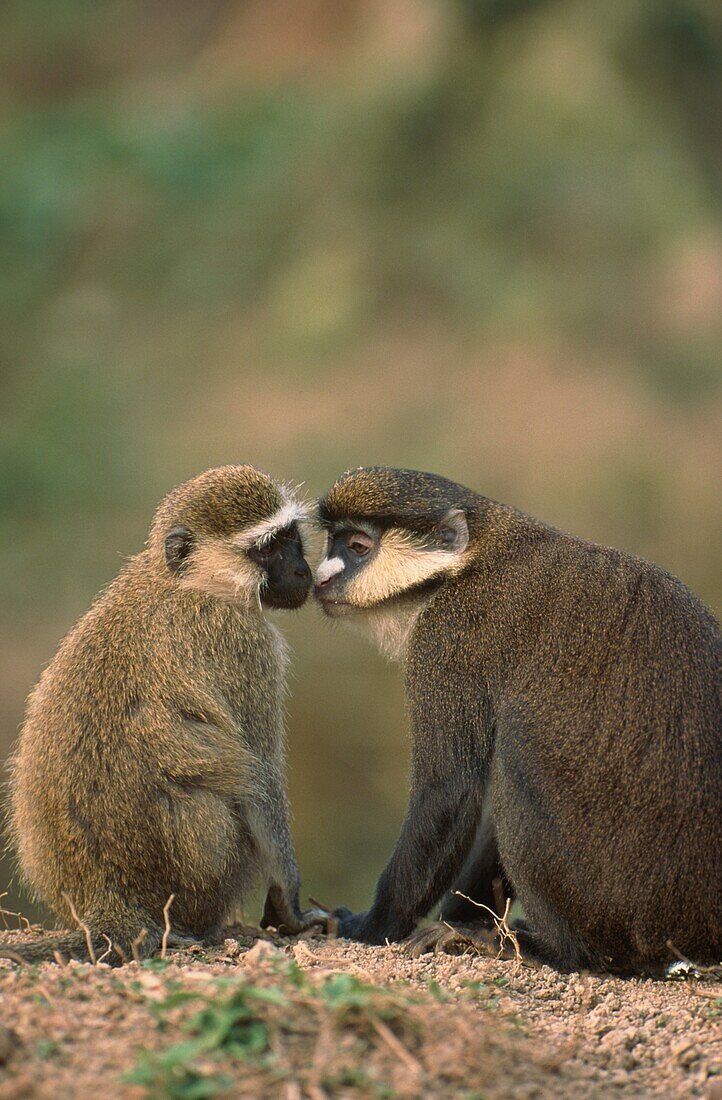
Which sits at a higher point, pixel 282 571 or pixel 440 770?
pixel 282 571

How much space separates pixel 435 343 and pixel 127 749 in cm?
951

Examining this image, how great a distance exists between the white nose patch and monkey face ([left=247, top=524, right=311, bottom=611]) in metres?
0.06

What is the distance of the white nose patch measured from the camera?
247 inches

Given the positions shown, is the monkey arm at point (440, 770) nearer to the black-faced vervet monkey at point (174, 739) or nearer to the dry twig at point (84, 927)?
the black-faced vervet monkey at point (174, 739)

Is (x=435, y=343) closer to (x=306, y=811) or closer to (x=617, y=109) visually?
(x=617, y=109)

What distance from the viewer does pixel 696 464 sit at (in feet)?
44.0

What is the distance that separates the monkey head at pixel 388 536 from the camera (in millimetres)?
6062

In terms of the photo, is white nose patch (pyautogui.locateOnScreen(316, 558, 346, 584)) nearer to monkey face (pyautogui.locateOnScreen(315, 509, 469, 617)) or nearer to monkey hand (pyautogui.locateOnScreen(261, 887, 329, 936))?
monkey face (pyautogui.locateOnScreen(315, 509, 469, 617))

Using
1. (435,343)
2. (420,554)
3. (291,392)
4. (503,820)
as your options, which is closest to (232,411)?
(291,392)

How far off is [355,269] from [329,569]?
910 centimetres

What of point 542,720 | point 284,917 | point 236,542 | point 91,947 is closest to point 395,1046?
point 91,947

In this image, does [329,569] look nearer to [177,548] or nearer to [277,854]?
[177,548]

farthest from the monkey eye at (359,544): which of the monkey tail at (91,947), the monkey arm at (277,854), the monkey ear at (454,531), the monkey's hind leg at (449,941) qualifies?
the monkey tail at (91,947)

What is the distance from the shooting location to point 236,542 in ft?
20.2
